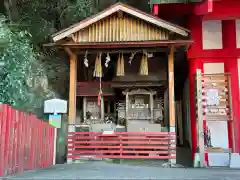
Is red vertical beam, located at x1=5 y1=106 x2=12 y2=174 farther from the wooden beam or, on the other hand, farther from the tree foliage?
the wooden beam

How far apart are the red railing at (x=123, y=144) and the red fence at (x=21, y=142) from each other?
1.35 metres

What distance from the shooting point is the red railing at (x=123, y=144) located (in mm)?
10156

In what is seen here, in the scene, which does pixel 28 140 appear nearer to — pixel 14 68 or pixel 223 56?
pixel 14 68

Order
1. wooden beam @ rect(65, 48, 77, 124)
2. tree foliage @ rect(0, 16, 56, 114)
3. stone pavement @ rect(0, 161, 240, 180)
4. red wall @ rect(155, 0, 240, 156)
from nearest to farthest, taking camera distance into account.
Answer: stone pavement @ rect(0, 161, 240, 180)
tree foliage @ rect(0, 16, 56, 114)
red wall @ rect(155, 0, 240, 156)
wooden beam @ rect(65, 48, 77, 124)

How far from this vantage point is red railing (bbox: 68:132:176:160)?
33.3ft

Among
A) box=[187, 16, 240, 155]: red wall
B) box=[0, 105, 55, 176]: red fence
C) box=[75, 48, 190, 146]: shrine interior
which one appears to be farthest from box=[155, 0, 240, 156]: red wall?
box=[0, 105, 55, 176]: red fence

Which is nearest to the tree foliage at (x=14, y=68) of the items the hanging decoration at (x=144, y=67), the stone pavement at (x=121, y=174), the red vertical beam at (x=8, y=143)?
the stone pavement at (x=121, y=174)

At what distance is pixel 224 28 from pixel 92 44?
4.59 metres

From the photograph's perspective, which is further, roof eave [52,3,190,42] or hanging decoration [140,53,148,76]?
hanging decoration [140,53,148,76]

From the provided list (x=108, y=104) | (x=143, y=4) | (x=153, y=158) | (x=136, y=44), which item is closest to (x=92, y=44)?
(x=136, y=44)

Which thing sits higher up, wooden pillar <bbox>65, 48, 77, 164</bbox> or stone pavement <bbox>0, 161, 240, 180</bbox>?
wooden pillar <bbox>65, 48, 77, 164</bbox>

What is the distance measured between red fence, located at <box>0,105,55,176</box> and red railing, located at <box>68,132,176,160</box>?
1.35 m

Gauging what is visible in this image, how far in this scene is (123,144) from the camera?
10562mm

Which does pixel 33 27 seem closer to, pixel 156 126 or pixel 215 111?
pixel 156 126
